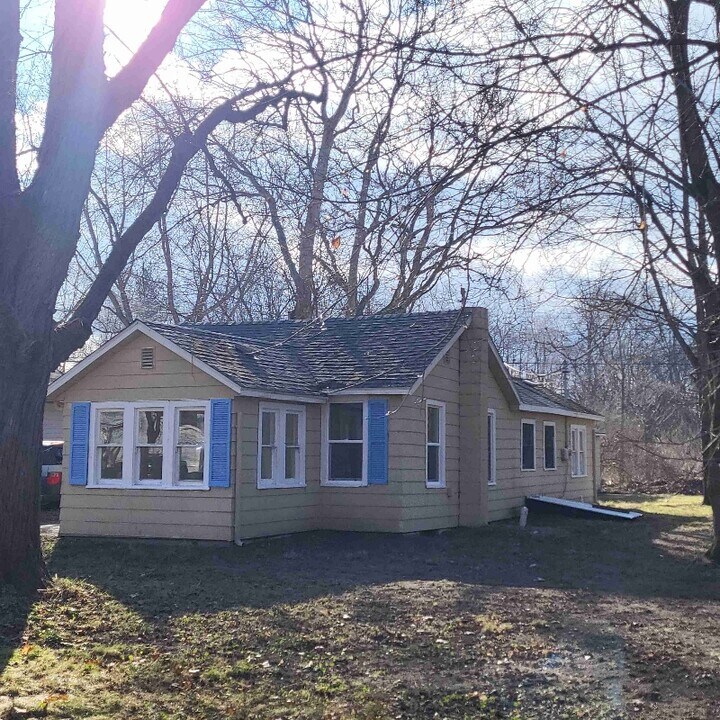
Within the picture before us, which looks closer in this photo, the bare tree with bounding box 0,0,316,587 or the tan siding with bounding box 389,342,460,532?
the bare tree with bounding box 0,0,316,587

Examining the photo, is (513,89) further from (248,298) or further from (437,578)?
(248,298)

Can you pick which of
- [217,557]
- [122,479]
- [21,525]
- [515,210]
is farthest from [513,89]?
[122,479]

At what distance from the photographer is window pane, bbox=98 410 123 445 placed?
16.0m

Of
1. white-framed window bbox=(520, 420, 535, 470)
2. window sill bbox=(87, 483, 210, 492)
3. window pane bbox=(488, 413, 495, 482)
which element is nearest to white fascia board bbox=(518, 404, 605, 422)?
white-framed window bbox=(520, 420, 535, 470)

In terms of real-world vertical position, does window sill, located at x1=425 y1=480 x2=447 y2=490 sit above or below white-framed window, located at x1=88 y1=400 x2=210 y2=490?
below

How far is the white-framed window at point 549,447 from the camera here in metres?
23.6

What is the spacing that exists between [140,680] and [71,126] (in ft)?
20.2

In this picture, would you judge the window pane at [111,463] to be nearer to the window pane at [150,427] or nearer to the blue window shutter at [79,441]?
the blue window shutter at [79,441]

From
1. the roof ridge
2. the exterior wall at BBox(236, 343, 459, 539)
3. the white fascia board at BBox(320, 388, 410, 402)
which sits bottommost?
the exterior wall at BBox(236, 343, 459, 539)

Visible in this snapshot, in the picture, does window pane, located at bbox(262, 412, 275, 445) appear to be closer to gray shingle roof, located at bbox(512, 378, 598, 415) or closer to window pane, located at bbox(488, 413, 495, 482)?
window pane, located at bbox(488, 413, 495, 482)

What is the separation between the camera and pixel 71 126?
395 inches

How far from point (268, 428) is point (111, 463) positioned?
2820mm

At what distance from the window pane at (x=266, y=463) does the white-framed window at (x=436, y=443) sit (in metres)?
3.36

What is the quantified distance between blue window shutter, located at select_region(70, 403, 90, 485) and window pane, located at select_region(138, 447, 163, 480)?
1.07m
